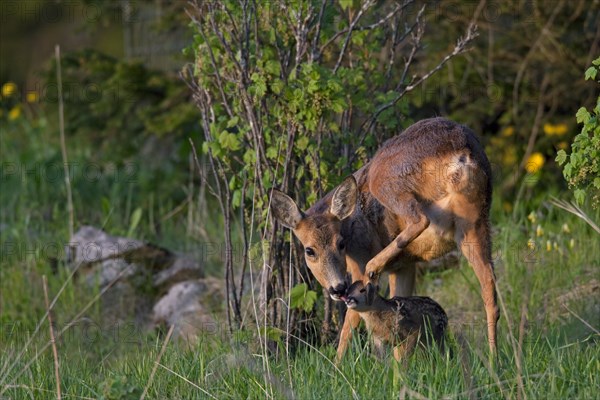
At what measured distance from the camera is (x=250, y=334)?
6.45m

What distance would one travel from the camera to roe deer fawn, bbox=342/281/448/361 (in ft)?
18.5

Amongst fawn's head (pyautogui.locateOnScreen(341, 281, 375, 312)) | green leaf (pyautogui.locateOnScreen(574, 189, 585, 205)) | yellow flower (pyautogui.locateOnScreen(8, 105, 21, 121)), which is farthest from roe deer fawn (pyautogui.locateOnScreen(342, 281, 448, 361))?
yellow flower (pyautogui.locateOnScreen(8, 105, 21, 121))

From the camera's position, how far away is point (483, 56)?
1069cm

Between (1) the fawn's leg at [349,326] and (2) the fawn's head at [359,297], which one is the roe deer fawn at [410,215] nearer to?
(1) the fawn's leg at [349,326]

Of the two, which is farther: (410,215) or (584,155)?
(410,215)

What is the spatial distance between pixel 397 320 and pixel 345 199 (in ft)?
2.65

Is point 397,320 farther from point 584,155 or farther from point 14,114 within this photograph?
point 14,114

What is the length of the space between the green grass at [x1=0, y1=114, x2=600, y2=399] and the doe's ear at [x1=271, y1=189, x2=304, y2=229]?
0.71 metres

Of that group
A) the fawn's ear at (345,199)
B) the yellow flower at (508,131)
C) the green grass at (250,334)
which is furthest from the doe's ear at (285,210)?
the yellow flower at (508,131)

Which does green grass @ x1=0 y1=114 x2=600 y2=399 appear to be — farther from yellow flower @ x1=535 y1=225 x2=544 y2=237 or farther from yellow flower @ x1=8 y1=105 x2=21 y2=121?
yellow flower @ x1=8 y1=105 x2=21 y2=121

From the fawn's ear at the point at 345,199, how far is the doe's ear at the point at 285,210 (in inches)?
8.3

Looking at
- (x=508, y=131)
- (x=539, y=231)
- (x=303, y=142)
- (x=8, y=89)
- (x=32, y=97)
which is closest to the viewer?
(x=303, y=142)

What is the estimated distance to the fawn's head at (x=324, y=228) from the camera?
6.06 m

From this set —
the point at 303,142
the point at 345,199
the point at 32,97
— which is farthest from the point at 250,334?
the point at 32,97
